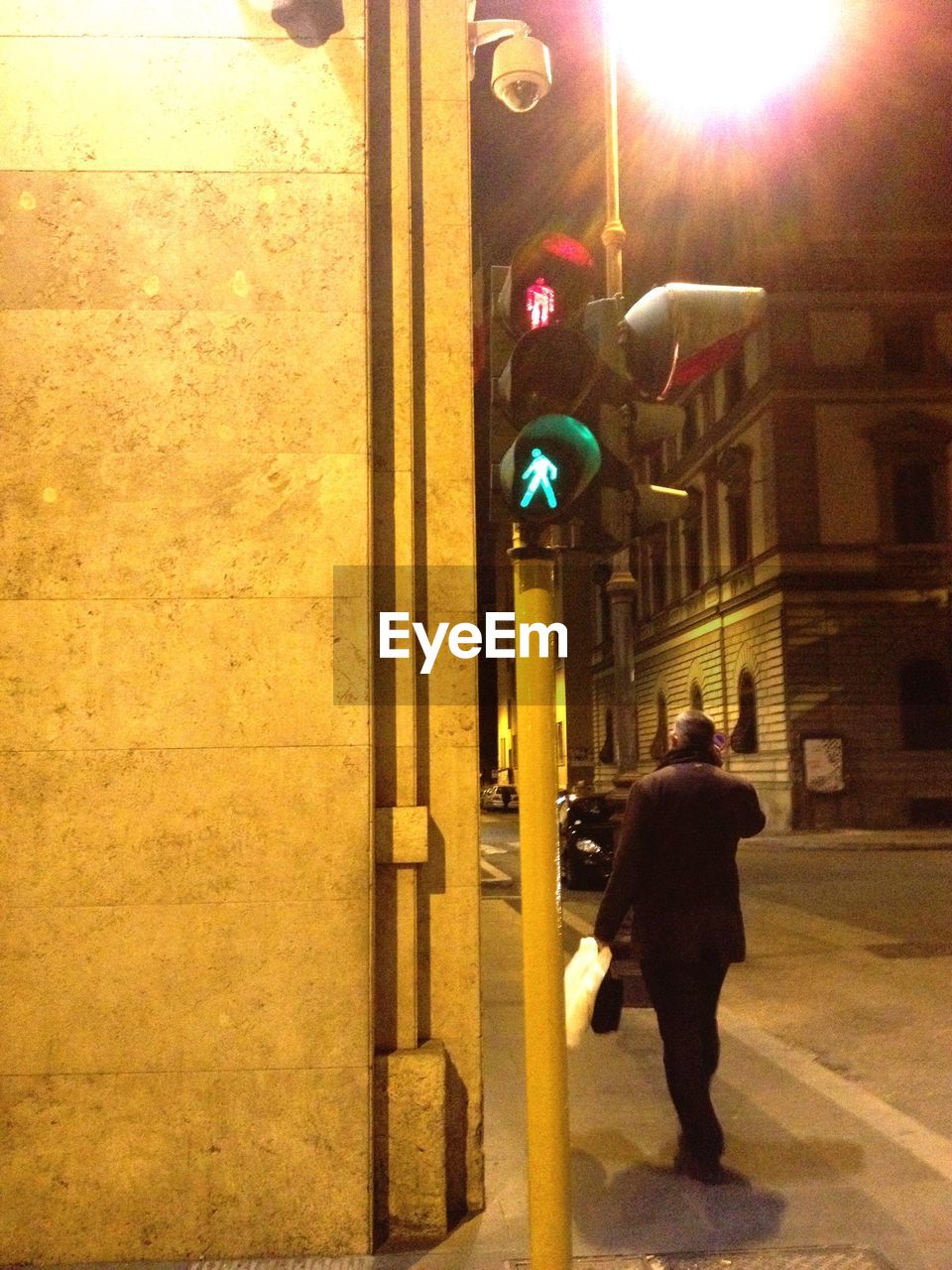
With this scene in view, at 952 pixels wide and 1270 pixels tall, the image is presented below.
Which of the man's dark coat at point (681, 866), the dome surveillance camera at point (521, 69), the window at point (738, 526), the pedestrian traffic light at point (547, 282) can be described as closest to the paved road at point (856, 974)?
the man's dark coat at point (681, 866)

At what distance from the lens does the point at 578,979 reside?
4469 mm

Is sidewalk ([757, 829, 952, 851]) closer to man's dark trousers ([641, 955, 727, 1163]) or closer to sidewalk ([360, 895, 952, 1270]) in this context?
sidewalk ([360, 895, 952, 1270])

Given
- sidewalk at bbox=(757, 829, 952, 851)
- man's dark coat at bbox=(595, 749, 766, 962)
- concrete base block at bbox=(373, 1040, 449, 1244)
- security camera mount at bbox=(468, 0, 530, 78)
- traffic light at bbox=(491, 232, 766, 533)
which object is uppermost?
security camera mount at bbox=(468, 0, 530, 78)

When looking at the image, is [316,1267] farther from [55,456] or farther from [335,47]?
[335,47]

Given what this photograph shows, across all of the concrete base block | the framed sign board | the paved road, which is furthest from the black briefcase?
the framed sign board

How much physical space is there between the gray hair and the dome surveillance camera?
2.76m

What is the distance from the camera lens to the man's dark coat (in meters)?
4.85

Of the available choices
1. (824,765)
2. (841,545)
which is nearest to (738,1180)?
(824,765)

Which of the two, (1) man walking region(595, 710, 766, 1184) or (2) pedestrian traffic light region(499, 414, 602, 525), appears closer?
(2) pedestrian traffic light region(499, 414, 602, 525)

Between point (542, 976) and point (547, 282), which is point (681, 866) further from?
point (547, 282)

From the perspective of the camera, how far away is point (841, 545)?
116 feet

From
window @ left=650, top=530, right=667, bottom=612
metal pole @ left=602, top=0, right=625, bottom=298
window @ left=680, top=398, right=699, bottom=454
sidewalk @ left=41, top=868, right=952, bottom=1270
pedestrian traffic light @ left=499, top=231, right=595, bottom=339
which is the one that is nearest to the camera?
pedestrian traffic light @ left=499, top=231, right=595, bottom=339

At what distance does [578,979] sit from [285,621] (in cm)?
169

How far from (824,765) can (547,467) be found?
3210 centimetres
